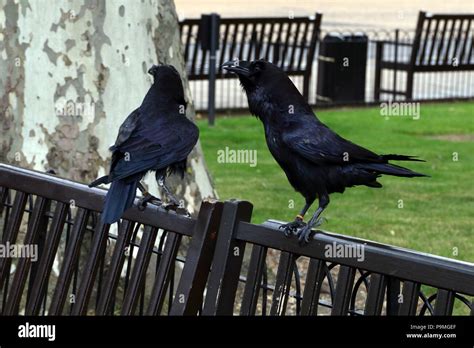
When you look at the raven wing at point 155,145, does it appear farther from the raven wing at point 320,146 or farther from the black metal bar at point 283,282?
the black metal bar at point 283,282

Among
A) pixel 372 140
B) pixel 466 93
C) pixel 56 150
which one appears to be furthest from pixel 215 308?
pixel 466 93

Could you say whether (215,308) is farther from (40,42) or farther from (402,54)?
(402,54)

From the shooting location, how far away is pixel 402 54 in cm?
2047

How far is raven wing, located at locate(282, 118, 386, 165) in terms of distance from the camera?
4113mm

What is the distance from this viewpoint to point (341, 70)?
56.0ft

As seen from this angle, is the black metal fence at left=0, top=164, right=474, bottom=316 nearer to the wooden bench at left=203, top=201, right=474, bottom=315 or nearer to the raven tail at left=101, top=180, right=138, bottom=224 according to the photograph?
the wooden bench at left=203, top=201, right=474, bottom=315

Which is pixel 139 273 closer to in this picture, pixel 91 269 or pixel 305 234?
pixel 91 269

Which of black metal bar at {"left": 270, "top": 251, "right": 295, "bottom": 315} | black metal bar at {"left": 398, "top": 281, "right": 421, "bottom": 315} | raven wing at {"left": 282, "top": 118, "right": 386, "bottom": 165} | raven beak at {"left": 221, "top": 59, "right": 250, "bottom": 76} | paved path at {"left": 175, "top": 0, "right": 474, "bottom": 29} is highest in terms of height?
raven beak at {"left": 221, "top": 59, "right": 250, "bottom": 76}

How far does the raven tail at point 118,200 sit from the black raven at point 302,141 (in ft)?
1.79

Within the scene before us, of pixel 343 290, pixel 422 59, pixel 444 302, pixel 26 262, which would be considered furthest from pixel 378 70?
pixel 444 302

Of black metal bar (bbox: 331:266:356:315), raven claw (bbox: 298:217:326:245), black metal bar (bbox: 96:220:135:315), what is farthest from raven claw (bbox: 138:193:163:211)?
black metal bar (bbox: 331:266:356:315)

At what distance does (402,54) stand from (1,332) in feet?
56.0

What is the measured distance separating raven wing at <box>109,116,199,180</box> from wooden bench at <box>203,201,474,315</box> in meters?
0.39

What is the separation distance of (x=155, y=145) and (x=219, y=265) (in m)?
0.56
